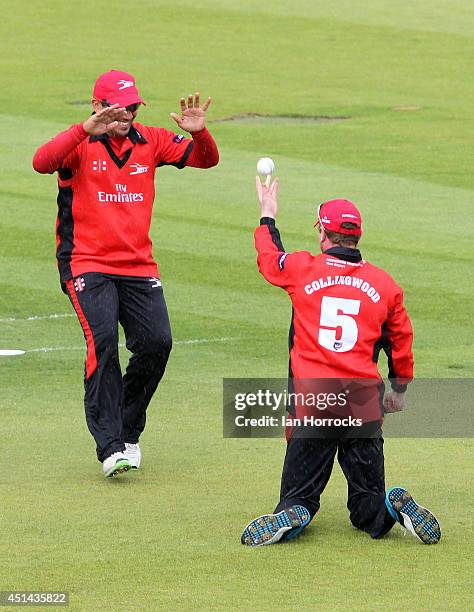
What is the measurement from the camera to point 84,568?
7.33 meters

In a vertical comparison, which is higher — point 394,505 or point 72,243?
point 72,243

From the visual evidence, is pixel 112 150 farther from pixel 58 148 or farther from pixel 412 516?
pixel 412 516

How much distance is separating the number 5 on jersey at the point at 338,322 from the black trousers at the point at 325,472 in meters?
0.49

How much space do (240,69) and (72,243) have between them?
22358 millimetres

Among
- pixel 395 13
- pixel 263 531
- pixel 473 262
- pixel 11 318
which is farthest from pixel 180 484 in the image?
pixel 395 13

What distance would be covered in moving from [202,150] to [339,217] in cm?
199

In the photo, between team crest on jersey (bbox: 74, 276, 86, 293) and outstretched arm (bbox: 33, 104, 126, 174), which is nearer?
outstretched arm (bbox: 33, 104, 126, 174)

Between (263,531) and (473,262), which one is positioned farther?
(473,262)

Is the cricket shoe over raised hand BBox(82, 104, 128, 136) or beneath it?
beneath

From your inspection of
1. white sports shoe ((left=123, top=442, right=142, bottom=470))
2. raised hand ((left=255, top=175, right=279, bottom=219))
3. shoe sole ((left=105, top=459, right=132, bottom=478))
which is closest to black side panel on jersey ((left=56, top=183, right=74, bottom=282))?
white sports shoe ((left=123, top=442, right=142, bottom=470))

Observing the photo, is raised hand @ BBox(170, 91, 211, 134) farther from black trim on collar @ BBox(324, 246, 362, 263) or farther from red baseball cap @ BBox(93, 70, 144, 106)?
black trim on collar @ BBox(324, 246, 362, 263)

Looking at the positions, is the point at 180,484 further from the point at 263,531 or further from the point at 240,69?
the point at 240,69

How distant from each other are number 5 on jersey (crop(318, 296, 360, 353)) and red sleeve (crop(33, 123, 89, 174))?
199 centimetres

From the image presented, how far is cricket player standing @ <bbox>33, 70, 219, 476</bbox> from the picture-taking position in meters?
9.30
